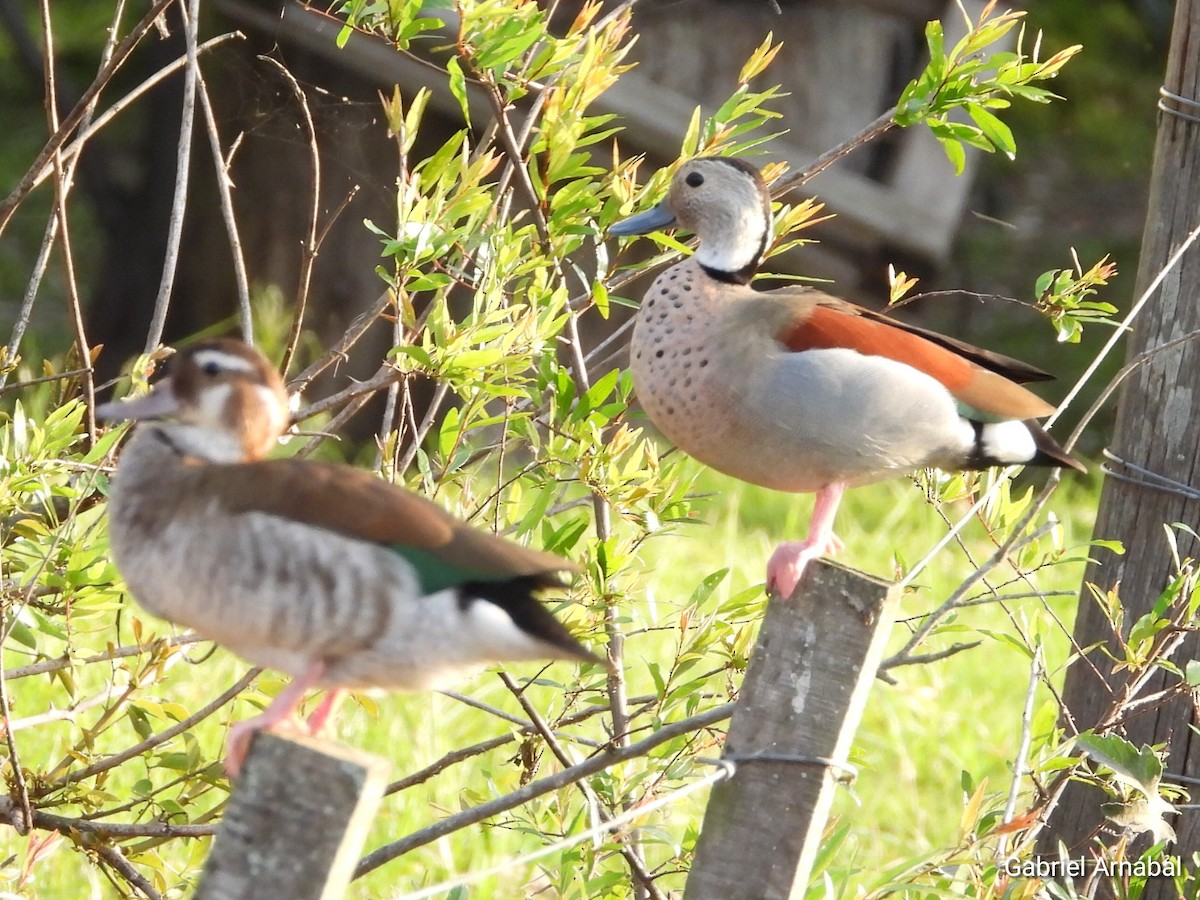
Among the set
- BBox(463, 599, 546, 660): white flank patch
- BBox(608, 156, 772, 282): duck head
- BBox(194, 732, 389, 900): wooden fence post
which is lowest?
BBox(194, 732, 389, 900): wooden fence post

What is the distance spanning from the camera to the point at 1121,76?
9656 mm

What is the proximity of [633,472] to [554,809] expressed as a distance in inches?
25.4

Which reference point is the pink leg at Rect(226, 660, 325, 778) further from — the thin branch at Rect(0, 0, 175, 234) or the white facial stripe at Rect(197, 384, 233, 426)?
the thin branch at Rect(0, 0, 175, 234)

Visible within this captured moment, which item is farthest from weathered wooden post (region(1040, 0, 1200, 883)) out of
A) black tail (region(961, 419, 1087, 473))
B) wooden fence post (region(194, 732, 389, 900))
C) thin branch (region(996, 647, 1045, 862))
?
wooden fence post (region(194, 732, 389, 900))

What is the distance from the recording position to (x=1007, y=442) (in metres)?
2.67

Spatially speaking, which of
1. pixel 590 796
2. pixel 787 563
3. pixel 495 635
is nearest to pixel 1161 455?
pixel 787 563

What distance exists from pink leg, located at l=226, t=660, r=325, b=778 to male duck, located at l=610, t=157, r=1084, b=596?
94cm

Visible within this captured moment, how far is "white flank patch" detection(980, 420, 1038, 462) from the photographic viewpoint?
2.67 m

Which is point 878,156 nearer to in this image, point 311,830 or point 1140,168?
point 1140,168

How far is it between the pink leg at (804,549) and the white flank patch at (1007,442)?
279 millimetres

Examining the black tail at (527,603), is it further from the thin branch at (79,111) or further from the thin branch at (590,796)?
the thin branch at (79,111)

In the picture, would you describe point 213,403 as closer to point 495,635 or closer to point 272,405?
point 272,405

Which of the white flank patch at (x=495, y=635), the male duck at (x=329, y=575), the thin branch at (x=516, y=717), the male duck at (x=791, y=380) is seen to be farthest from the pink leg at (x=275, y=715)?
the male duck at (x=791, y=380)

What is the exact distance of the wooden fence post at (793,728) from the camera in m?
1.80
